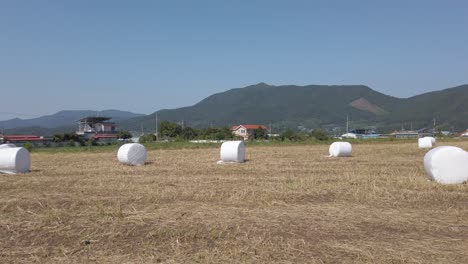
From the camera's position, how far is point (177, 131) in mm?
107688

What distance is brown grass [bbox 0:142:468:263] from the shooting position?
A: 6.19 m

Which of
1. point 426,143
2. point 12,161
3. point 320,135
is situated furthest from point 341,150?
point 320,135

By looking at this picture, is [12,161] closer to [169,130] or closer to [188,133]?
[188,133]

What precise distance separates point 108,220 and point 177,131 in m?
100

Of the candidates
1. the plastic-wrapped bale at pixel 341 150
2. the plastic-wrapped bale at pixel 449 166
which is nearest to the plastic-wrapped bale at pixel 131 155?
the plastic-wrapped bale at pixel 341 150

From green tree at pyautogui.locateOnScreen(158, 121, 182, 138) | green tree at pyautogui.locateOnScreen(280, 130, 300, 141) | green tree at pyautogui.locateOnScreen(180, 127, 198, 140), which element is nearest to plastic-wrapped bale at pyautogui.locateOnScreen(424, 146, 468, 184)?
green tree at pyautogui.locateOnScreen(280, 130, 300, 141)

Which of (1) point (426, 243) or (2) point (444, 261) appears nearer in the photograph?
(2) point (444, 261)

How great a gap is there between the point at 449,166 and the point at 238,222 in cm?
793

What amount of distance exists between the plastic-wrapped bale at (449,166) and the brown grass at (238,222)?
0.64 m

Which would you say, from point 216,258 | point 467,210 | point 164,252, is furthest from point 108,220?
point 467,210

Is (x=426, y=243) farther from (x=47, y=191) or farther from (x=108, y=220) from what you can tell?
(x=47, y=191)

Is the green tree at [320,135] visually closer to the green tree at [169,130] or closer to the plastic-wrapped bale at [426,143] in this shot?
the plastic-wrapped bale at [426,143]

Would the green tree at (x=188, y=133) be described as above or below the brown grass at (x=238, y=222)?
above

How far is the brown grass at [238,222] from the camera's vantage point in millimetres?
6188
